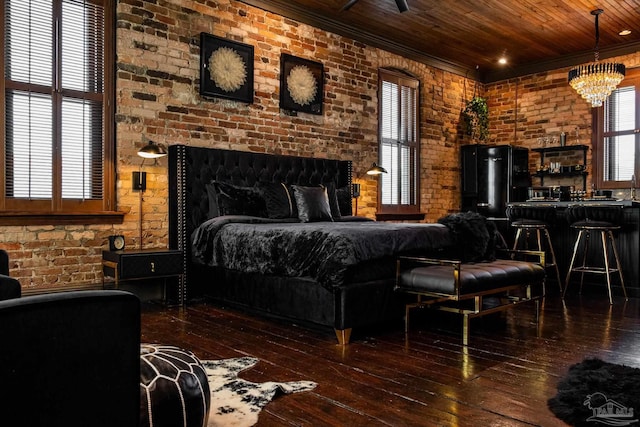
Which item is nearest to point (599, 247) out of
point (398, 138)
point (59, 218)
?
point (398, 138)

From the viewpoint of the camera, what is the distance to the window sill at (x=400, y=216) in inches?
291

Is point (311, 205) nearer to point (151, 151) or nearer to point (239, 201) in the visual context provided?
point (239, 201)

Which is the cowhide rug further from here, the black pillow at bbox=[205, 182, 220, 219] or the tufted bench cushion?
the black pillow at bbox=[205, 182, 220, 219]

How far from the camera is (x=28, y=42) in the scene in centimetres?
438

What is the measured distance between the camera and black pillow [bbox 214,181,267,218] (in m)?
5.12

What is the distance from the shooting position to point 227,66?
5613 millimetres

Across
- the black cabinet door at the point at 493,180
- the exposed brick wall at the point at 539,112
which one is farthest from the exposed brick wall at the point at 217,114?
the black cabinet door at the point at 493,180

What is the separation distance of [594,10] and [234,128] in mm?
4655

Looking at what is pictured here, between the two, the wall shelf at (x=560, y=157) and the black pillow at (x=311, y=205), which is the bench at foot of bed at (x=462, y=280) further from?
the wall shelf at (x=560, y=157)

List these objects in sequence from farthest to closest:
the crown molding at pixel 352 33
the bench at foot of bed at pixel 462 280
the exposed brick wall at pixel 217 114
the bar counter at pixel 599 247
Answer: the crown molding at pixel 352 33
the bar counter at pixel 599 247
the exposed brick wall at pixel 217 114
the bench at foot of bed at pixel 462 280

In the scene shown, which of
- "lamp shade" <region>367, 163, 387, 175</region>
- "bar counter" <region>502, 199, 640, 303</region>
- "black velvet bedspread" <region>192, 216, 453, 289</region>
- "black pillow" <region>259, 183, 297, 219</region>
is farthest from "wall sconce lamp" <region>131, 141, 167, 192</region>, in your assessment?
"bar counter" <region>502, 199, 640, 303</region>

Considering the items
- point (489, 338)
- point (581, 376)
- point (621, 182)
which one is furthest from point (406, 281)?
point (621, 182)

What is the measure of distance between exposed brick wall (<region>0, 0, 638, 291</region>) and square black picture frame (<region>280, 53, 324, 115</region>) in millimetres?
93

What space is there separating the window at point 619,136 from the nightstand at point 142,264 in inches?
256
